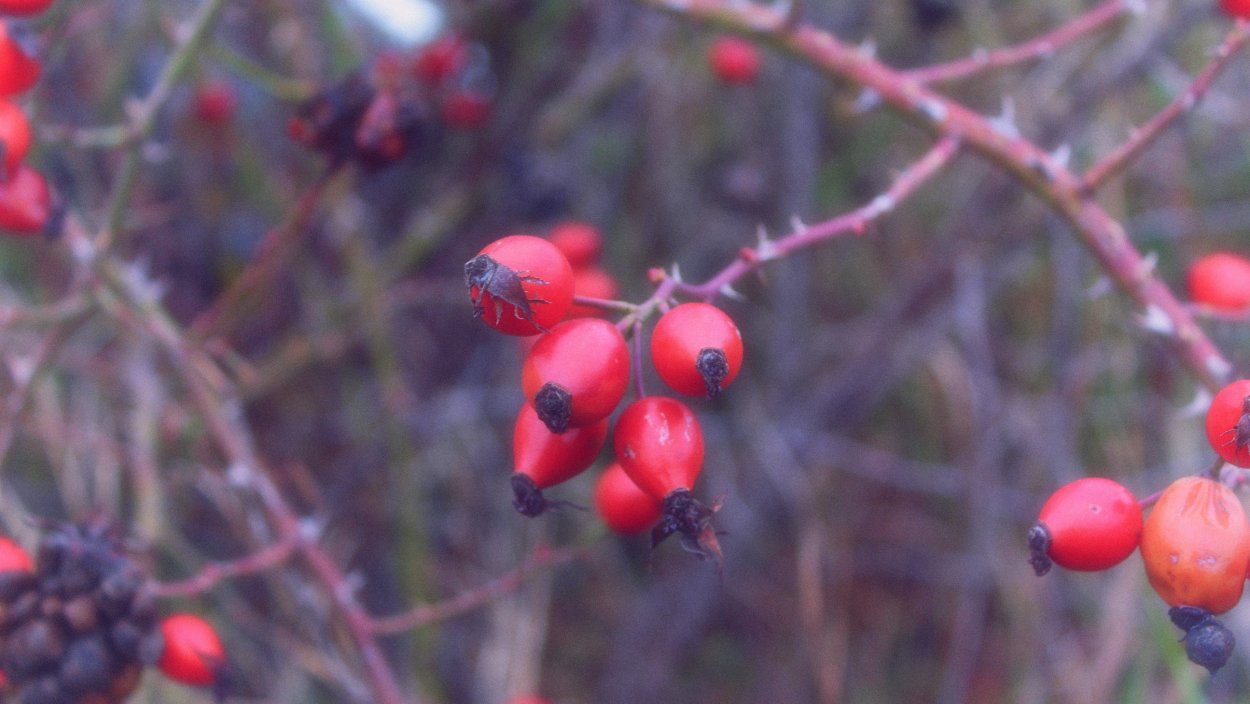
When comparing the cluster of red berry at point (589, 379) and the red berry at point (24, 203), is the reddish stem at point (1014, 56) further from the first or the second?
the red berry at point (24, 203)

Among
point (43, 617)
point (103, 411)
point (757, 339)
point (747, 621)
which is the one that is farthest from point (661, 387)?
point (43, 617)

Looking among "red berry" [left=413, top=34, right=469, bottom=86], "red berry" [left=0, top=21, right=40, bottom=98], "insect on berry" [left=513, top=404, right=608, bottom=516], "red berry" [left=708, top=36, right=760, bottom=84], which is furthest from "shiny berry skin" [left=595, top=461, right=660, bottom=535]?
"red berry" [left=708, top=36, right=760, bottom=84]

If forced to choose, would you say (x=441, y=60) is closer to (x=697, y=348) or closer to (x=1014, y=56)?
(x=1014, y=56)

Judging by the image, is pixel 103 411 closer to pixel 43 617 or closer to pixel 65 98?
pixel 65 98

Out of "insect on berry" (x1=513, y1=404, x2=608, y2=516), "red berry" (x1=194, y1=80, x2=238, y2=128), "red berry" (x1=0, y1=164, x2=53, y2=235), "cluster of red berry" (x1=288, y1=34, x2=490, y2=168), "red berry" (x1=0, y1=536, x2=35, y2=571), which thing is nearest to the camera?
"insect on berry" (x1=513, y1=404, x2=608, y2=516)

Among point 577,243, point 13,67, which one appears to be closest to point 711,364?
point 13,67

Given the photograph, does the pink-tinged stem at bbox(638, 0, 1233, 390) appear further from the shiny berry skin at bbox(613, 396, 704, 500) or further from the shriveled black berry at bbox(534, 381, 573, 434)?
the shriveled black berry at bbox(534, 381, 573, 434)

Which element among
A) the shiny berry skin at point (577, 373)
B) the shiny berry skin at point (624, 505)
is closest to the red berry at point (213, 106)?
the shiny berry skin at point (624, 505)
